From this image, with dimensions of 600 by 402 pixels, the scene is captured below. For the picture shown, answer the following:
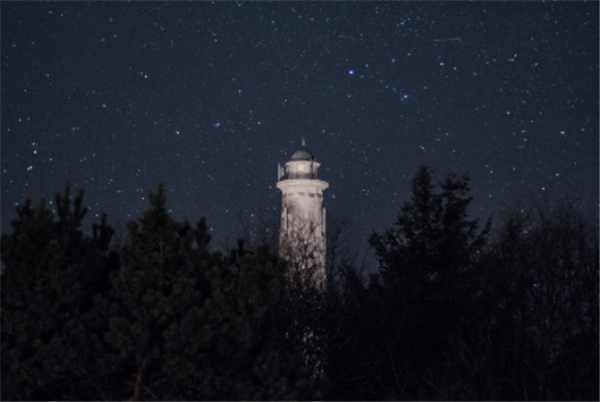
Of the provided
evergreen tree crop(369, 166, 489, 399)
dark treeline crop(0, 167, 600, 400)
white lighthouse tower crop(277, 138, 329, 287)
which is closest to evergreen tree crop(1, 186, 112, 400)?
dark treeline crop(0, 167, 600, 400)

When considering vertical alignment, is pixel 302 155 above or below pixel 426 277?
above

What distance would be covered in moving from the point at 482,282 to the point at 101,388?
34.7ft

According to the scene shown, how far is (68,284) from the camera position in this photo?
8883 millimetres

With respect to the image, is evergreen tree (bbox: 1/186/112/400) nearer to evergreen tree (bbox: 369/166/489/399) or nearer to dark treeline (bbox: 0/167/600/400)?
dark treeline (bbox: 0/167/600/400)

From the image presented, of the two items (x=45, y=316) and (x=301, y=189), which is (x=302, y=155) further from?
(x=45, y=316)

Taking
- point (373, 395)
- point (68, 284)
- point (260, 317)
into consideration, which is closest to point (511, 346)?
point (373, 395)

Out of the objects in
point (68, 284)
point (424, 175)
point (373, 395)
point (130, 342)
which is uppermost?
point (424, 175)

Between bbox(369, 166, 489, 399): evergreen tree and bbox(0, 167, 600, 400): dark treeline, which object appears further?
bbox(369, 166, 489, 399): evergreen tree

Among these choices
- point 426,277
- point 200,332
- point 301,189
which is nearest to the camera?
point 200,332

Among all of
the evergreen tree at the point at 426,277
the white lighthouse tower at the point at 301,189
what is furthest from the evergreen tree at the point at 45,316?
the white lighthouse tower at the point at 301,189

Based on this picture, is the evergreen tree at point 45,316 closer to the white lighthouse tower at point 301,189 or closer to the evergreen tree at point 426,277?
the evergreen tree at point 426,277

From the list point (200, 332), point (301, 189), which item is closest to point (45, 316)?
point (200, 332)

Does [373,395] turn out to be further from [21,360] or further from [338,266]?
[21,360]

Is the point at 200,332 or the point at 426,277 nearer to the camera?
the point at 200,332
